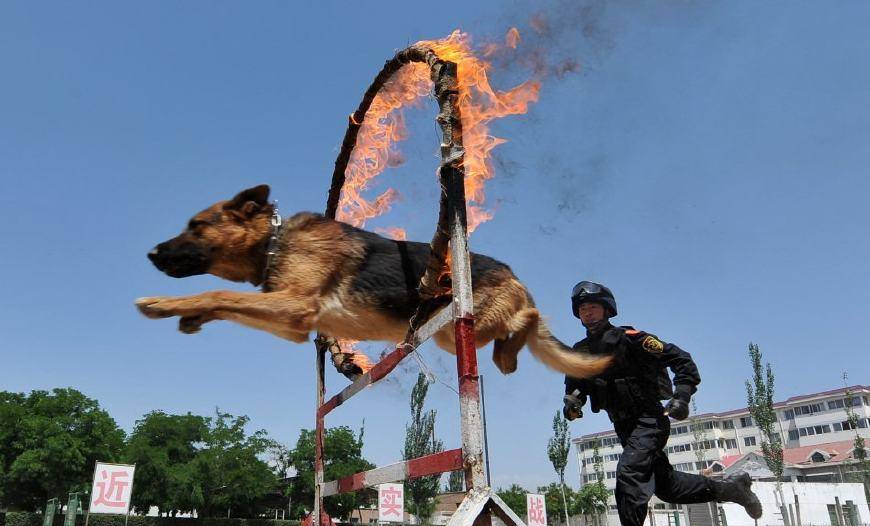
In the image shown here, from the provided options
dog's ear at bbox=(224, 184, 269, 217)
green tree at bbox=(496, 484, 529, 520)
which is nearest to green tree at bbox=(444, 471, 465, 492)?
dog's ear at bbox=(224, 184, 269, 217)

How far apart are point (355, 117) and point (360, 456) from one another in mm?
59219

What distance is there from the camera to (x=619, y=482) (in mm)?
4172

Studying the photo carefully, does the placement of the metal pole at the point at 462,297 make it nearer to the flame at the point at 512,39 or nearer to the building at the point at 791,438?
the flame at the point at 512,39

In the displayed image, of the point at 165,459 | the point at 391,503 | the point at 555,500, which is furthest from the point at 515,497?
the point at 391,503

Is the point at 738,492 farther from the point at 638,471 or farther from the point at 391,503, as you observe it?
the point at 391,503

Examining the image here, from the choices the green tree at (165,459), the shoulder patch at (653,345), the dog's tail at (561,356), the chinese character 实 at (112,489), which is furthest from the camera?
the green tree at (165,459)

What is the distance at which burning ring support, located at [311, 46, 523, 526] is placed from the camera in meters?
3.21

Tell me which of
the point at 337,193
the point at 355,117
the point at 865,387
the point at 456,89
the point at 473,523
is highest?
the point at 865,387

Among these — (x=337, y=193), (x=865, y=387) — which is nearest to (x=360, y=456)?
(x=337, y=193)

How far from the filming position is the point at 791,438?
265 ft

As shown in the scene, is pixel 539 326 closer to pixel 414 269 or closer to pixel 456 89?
pixel 414 269

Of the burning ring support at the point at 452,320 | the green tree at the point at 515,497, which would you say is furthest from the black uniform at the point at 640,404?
the green tree at the point at 515,497

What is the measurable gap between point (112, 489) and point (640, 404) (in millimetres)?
18491

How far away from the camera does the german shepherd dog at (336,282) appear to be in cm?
426
